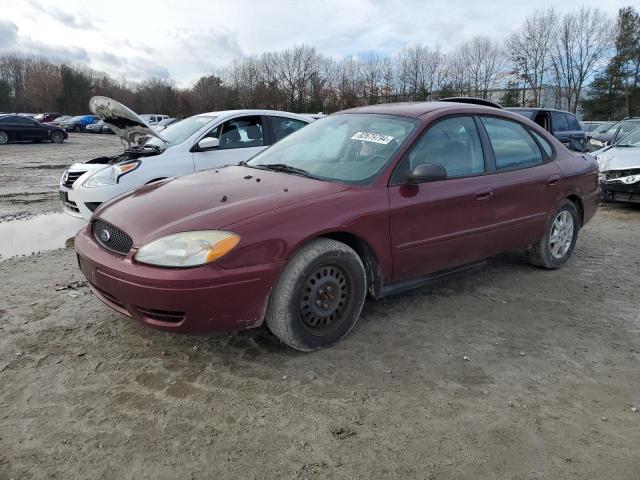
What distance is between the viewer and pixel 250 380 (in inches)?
112

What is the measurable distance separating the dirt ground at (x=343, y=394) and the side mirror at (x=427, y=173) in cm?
108

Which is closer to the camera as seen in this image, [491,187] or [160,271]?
[160,271]

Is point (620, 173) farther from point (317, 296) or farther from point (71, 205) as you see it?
point (71, 205)

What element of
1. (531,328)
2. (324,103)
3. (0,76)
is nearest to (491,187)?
(531,328)

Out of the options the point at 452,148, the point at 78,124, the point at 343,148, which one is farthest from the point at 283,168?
the point at 78,124

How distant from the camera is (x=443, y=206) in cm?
366

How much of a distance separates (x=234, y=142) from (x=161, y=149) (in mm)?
982

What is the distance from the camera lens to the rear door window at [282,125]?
7.04 m

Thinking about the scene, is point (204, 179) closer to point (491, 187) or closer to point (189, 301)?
point (189, 301)

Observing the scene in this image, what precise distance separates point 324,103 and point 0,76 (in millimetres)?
61208

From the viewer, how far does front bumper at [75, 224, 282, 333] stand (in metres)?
2.67

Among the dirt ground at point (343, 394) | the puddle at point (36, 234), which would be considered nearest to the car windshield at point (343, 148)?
the dirt ground at point (343, 394)

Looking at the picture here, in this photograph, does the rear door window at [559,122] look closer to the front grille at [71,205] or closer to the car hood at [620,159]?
the car hood at [620,159]

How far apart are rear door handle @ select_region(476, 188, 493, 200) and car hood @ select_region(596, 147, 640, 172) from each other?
5.35 metres
